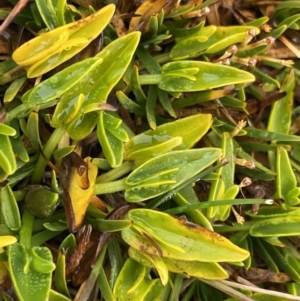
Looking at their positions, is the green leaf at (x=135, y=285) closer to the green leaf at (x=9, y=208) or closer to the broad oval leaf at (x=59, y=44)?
the green leaf at (x=9, y=208)

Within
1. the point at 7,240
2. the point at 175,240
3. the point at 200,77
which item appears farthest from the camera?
the point at 200,77

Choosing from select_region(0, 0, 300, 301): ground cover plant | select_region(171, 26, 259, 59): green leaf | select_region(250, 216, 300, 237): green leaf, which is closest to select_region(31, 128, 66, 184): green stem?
select_region(0, 0, 300, 301): ground cover plant

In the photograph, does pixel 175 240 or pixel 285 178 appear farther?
pixel 285 178

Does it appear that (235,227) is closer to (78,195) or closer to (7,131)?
(78,195)

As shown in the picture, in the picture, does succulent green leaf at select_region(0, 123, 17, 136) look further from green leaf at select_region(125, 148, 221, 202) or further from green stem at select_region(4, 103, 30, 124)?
green leaf at select_region(125, 148, 221, 202)

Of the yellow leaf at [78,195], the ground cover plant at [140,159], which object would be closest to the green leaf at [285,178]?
the ground cover plant at [140,159]

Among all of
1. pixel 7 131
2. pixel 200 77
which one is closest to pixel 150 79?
pixel 200 77

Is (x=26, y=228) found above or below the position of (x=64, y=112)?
below
